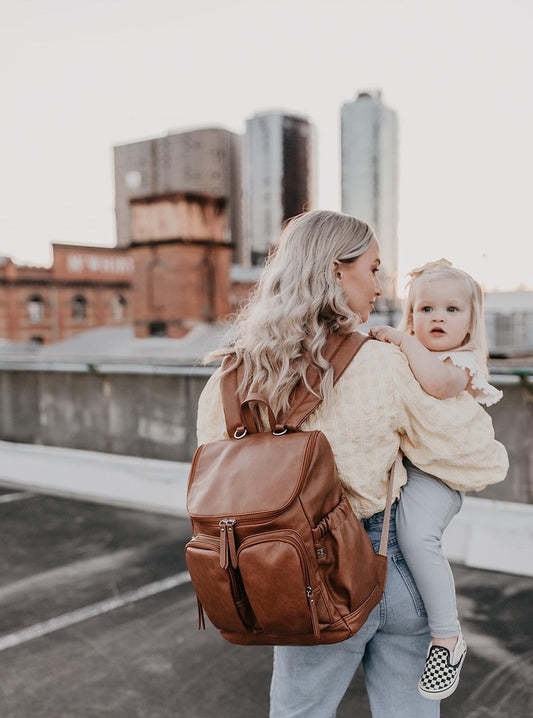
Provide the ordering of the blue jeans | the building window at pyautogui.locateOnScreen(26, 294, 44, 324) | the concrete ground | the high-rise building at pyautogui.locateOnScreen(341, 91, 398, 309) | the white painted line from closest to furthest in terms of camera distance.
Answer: the blue jeans < the concrete ground < the white painted line < the building window at pyautogui.locateOnScreen(26, 294, 44, 324) < the high-rise building at pyautogui.locateOnScreen(341, 91, 398, 309)

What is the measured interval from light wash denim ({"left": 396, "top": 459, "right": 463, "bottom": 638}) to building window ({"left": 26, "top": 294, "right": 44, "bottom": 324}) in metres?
59.2

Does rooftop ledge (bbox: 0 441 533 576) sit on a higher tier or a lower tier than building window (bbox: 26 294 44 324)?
lower

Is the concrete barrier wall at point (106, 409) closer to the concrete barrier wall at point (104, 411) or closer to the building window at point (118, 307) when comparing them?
the concrete barrier wall at point (104, 411)

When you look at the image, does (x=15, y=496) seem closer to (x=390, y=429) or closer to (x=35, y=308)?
(x=390, y=429)

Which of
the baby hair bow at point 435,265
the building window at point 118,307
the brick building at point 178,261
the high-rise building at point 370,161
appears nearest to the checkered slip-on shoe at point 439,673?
the baby hair bow at point 435,265

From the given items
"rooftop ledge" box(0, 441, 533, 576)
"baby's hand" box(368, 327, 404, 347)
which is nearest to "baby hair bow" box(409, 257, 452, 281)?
"baby's hand" box(368, 327, 404, 347)

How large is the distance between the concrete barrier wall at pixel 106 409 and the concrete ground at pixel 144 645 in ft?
7.55

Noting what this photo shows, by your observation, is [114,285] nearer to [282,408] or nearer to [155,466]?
[155,466]

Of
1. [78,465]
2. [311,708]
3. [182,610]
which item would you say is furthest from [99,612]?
[78,465]

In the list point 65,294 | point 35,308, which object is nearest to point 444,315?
point 35,308

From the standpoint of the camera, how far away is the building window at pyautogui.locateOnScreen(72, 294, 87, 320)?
59.7 m

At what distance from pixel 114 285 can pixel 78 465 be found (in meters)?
56.0

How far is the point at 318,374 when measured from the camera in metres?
1.61

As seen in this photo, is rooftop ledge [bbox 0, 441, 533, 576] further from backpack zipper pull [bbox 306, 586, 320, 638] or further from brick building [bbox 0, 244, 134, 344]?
brick building [bbox 0, 244, 134, 344]
